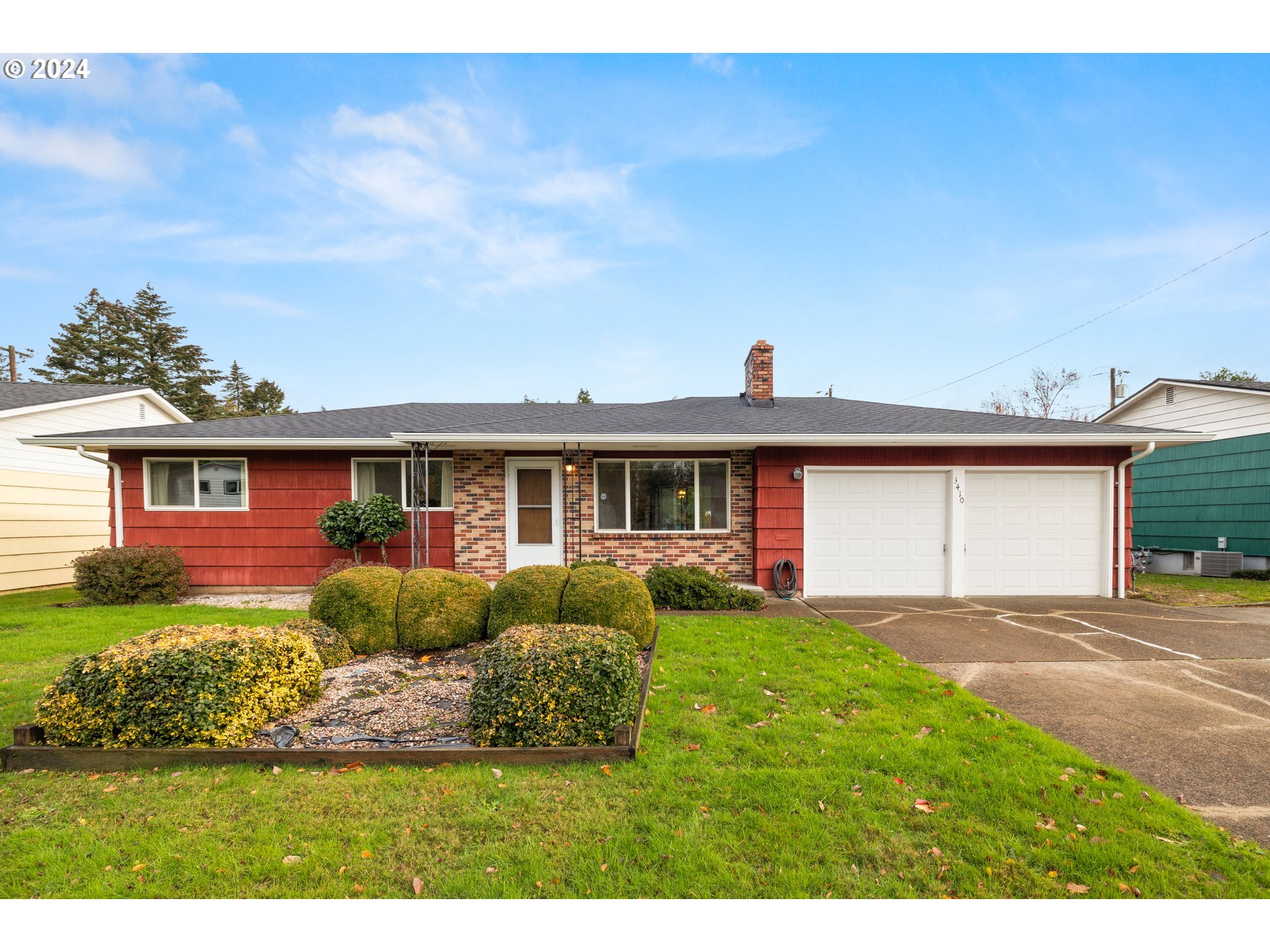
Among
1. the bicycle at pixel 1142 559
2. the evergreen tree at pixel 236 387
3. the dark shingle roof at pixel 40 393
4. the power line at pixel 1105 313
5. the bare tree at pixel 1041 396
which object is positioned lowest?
the bicycle at pixel 1142 559

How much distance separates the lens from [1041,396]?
25.6m

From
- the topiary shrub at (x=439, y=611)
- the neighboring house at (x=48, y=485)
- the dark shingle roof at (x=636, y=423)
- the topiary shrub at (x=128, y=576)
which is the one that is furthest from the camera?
the neighboring house at (x=48, y=485)

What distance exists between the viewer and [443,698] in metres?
4.19

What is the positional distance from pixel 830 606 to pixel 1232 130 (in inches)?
456

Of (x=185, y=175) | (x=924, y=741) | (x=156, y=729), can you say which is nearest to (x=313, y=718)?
(x=156, y=729)

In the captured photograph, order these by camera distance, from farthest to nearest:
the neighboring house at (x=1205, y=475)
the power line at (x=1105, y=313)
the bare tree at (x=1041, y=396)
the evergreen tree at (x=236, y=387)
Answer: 1. the evergreen tree at (x=236, y=387)
2. the bare tree at (x=1041, y=396)
3. the neighboring house at (x=1205, y=475)
4. the power line at (x=1105, y=313)

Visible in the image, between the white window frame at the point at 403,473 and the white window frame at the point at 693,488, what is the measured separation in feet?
8.12

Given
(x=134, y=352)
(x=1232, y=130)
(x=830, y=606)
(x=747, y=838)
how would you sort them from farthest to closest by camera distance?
(x=134, y=352) → (x=1232, y=130) → (x=830, y=606) → (x=747, y=838)

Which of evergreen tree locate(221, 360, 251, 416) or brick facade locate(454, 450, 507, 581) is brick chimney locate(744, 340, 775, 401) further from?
evergreen tree locate(221, 360, 251, 416)

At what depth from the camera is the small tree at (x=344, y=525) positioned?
8688 mm

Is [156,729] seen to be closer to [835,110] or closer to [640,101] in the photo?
[640,101]

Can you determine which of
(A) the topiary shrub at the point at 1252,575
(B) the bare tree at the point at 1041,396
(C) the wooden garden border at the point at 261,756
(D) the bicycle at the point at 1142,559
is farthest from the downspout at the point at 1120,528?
(B) the bare tree at the point at 1041,396

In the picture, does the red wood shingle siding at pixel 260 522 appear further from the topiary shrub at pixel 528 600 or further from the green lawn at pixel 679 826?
the green lawn at pixel 679 826

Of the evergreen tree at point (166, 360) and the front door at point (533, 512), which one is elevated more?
the evergreen tree at point (166, 360)
